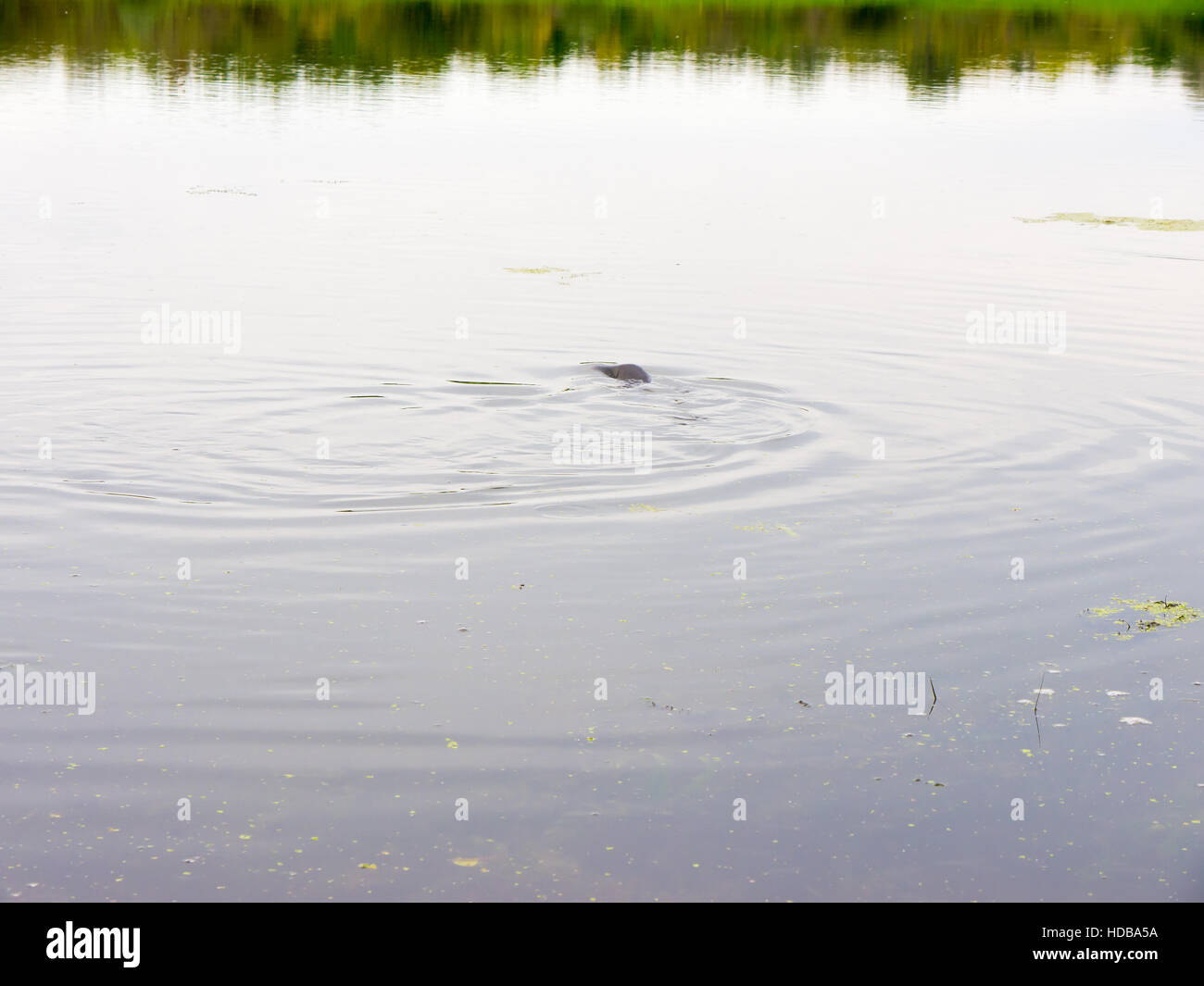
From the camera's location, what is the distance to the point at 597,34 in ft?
181

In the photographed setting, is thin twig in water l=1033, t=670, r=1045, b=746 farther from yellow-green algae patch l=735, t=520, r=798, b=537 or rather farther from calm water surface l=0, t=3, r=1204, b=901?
yellow-green algae patch l=735, t=520, r=798, b=537

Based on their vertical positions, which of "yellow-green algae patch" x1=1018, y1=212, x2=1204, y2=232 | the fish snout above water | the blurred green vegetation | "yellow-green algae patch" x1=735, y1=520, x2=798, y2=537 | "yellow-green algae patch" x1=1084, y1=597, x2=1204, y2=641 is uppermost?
the blurred green vegetation

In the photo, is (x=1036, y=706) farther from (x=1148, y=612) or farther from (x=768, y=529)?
(x=768, y=529)

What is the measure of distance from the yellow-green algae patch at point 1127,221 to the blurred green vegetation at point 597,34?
2017cm

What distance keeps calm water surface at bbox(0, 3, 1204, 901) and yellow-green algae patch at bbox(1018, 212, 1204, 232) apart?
0.25 m

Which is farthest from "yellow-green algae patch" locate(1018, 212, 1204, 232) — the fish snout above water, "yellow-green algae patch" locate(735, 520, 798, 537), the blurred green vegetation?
the blurred green vegetation

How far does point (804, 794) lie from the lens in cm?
624

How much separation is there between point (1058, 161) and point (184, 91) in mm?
21182

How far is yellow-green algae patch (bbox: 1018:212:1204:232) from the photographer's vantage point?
2250 cm

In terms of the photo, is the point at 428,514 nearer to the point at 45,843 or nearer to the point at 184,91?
the point at 45,843

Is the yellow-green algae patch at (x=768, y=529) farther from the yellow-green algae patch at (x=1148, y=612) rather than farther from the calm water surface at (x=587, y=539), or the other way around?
the yellow-green algae patch at (x=1148, y=612)

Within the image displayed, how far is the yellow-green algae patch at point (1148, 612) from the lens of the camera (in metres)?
8.22

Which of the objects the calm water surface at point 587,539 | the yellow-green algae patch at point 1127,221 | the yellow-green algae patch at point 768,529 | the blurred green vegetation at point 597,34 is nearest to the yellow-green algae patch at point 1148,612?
the calm water surface at point 587,539

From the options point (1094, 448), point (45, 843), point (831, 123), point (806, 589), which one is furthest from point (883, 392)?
point (831, 123)
